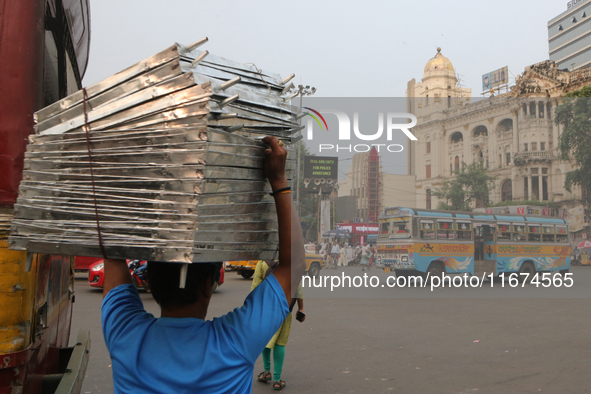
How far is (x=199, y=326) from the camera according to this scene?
1388 millimetres

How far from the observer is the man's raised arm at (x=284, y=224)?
143 cm

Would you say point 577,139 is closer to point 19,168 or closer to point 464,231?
point 464,231

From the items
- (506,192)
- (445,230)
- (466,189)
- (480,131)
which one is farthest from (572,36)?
(445,230)

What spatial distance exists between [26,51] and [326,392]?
162 inches

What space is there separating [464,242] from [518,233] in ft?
8.72

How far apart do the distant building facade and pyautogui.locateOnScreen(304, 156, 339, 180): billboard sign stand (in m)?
66.9

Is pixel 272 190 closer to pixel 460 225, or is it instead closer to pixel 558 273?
pixel 460 225

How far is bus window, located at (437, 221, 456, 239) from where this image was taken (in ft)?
51.5

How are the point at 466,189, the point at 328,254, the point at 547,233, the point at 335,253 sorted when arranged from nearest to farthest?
the point at 547,233
the point at 466,189
the point at 328,254
the point at 335,253

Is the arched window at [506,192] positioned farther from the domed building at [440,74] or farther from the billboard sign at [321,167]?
the domed building at [440,74]

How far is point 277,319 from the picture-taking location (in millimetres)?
1399

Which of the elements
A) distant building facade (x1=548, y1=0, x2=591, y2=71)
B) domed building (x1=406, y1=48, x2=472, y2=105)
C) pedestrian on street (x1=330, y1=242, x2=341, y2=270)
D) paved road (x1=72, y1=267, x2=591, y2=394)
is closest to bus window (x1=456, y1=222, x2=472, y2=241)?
paved road (x1=72, y1=267, x2=591, y2=394)

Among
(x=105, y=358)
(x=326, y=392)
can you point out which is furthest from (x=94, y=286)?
(x=326, y=392)

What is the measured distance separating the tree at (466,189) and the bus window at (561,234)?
2819 mm
